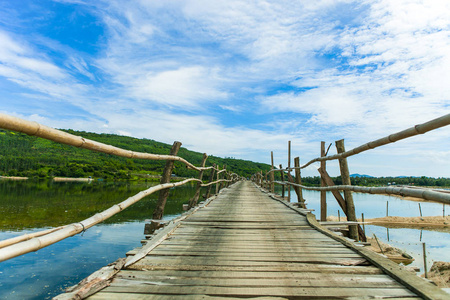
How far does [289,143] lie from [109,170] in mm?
77385

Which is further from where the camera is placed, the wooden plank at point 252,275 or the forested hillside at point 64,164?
the forested hillside at point 64,164

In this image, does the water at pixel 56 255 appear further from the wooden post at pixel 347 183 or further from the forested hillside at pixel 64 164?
the forested hillside at pixel 64 164

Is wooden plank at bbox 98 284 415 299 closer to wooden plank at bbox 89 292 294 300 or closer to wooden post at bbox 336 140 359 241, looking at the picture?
wooden plank at bbox 89 292 294 300

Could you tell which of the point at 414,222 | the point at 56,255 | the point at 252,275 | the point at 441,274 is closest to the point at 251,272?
the point at 252,275

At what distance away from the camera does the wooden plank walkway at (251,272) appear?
4.90 ft

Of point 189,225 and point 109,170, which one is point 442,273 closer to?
point 189,225

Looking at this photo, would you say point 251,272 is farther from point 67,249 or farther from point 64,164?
point 64,164

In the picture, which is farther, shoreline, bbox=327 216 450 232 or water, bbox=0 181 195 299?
shoreline, bbox=327 216 450 232

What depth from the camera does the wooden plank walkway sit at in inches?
58.8

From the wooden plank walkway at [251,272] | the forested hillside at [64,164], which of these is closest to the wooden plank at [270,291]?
the wooden plank walkway at [251,272]

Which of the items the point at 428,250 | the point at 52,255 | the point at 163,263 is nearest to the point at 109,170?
the point at 52,255

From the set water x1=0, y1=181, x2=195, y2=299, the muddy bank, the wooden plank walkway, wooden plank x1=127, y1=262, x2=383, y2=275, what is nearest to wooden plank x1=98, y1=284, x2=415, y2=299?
the wooden plank walkway

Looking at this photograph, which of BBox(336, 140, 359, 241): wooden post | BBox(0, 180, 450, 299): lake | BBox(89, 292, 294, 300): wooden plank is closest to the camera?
BBox(89, 292, 294, 300): wooden plank

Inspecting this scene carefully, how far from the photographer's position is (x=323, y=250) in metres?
2.39
